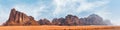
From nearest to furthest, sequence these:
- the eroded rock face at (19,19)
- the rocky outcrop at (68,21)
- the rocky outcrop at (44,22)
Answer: the rocky outcrop at (44,22), the eroded rock face at (19,19), the rocky outcrop at (68,21)

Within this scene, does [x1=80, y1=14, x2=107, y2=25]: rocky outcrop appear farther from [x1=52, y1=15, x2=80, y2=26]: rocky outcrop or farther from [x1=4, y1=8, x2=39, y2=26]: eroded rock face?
[x1=4, y1=8, x2=39, y2=26]: eroded rock face

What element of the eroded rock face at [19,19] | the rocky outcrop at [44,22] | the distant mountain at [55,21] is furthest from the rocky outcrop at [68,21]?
the eroded rock face at [19,19]

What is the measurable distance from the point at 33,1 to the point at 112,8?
2.55m

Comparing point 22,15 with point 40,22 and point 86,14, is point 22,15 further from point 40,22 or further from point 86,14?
point 86,14

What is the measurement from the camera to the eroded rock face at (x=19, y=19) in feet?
25.3

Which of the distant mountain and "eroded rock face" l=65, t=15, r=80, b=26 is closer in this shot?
the distant mountain

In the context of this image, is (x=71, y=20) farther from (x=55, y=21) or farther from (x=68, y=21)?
(x=55, y=21)

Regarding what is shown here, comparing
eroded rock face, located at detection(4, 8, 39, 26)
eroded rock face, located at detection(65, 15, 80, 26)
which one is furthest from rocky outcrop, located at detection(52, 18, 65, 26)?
eroded rock face, located at detection(4, 8, 39, 26)

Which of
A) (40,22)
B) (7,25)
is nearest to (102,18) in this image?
(40,22)

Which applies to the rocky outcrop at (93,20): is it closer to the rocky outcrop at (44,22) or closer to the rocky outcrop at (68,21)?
the rocky outcrop at (68,21)

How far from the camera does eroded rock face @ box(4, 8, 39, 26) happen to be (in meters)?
7.71

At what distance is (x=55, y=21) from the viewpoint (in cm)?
795

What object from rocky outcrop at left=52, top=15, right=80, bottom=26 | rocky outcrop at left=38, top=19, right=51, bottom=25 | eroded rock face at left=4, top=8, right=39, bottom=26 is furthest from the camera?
rocky outcrop at left=52, top=15, right=80, bottom=26

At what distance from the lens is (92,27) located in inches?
309
